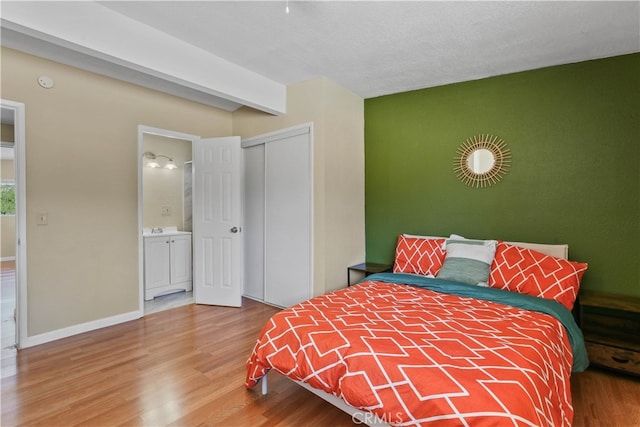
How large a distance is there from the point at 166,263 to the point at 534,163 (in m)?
4.45

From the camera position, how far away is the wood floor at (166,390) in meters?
1.82

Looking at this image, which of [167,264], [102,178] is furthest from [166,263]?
[102,178]

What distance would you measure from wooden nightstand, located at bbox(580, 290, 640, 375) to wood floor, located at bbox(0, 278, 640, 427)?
0.13 metres

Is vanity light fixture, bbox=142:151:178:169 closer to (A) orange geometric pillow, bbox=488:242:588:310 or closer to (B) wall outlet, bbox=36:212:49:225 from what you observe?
(B) wall outlet, bbox=36:212:49:225

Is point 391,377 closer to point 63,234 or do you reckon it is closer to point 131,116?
point 63,234

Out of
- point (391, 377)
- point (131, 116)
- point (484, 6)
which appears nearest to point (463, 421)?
point (391, 377)

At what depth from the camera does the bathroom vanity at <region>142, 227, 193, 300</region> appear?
4051mm

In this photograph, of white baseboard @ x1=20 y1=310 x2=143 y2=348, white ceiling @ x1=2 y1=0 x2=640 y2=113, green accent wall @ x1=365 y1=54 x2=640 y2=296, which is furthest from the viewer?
white baseboard @ x1=20 y1=310 x2=143 y2=348

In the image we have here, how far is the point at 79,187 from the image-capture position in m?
3.03

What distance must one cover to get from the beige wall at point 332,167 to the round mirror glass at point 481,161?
1.27 m

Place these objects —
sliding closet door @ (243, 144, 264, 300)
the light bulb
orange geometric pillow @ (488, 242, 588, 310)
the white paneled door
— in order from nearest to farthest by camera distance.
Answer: orange geometric pillow @ (488, 242, 588, 310)
the white paneled door
sliding closet door @ (243, 144, 264, 300)
the light bulb

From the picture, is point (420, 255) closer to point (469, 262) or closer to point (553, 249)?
point (469, 262)

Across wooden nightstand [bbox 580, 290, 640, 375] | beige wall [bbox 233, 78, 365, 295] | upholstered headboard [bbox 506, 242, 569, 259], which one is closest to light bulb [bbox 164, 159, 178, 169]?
beige wall [bbox 233, 78, 365, 295]

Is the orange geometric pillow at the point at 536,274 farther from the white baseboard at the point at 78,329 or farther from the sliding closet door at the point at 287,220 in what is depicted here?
the white baseboard at the point at 78,329
